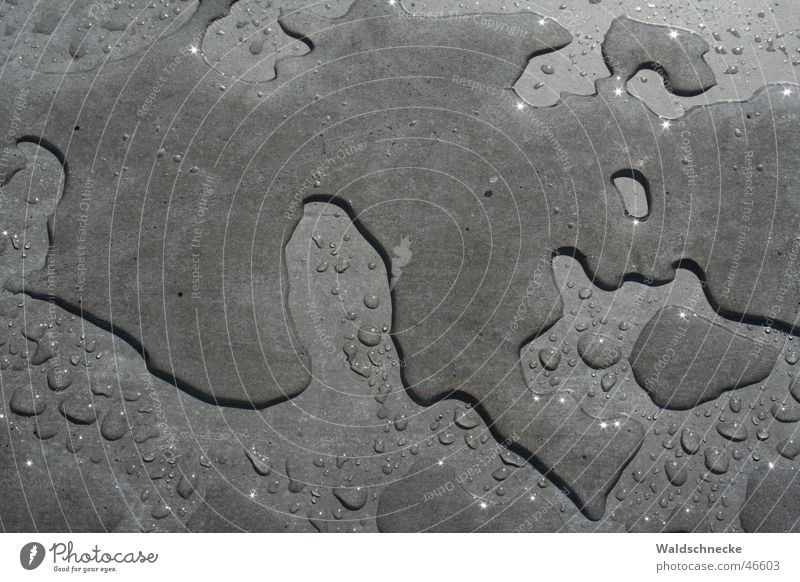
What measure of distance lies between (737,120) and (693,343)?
2.21m

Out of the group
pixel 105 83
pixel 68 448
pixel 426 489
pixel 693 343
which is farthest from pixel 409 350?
pixel 105 83

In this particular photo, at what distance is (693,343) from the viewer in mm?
6008

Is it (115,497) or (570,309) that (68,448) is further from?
(570,309)

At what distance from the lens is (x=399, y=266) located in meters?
6.02
